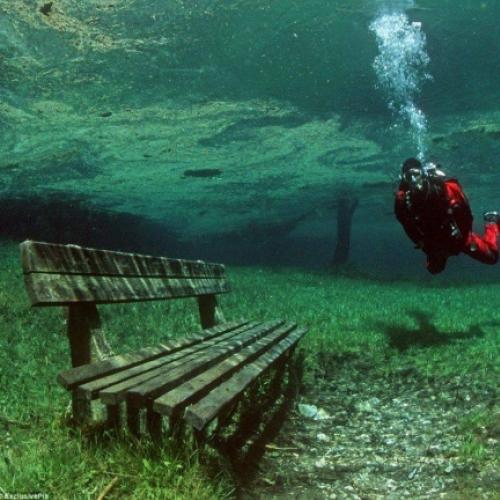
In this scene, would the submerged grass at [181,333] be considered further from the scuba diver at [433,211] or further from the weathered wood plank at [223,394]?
the scuba diver at [433,211]

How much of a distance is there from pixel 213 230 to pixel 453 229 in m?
37.0

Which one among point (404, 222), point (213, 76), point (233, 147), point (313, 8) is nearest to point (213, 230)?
point (233, 147)

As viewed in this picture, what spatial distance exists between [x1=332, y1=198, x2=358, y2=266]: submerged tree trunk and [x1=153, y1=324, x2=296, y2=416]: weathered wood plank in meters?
20.5

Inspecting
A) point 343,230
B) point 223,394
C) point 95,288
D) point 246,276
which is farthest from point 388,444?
point 343,230

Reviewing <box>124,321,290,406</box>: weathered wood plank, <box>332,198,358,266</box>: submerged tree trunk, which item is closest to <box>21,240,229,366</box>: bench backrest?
<box>124,321,290,406</box>: weathered wood plank

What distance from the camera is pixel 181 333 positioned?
7.37 metres

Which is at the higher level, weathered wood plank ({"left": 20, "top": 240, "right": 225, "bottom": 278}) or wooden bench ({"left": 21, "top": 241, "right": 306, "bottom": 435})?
weathered wood plank ({"left": 20, "top": 240, "right": 225, "bottom": 278})

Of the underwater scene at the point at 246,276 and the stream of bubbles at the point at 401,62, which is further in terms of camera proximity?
the stream of bubbles at the point at 401,62

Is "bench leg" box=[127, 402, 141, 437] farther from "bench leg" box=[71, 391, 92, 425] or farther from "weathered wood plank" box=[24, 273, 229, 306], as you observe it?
"weathered wood plank" box=[24, 273, 229, 306]

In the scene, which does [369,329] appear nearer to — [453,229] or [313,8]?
[453,229]

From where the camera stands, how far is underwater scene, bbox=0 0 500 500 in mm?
2797

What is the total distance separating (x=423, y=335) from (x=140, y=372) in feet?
20.5

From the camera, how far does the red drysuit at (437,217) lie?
6121mm

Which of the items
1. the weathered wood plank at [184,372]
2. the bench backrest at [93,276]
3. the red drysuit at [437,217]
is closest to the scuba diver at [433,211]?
the red drysuit at [437,217]
